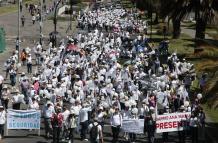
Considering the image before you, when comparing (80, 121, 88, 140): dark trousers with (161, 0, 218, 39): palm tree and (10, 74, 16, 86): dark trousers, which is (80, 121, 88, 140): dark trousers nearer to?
(10, 74, 16, 86): dark trousers

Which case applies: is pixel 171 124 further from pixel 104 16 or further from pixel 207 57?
pixel 104 16

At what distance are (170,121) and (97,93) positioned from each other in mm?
6272

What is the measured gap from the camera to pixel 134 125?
25328 mm

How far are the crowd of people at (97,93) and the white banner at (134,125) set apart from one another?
0.85 ft

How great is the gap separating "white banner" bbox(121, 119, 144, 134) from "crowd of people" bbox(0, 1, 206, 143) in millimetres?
258

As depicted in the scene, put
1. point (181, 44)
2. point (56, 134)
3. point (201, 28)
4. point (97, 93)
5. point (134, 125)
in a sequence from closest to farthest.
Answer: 1. point (56, 134)
2. point (134, 125)
3. point (97, 93)
4. point (201, 28)
5. point (181, 44)

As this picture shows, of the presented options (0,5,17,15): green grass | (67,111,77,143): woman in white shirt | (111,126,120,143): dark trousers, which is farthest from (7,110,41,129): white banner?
(0,5,17,15): green grass

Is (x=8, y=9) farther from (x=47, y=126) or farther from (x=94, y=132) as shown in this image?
(x=94, y=132)

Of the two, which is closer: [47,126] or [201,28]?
[47,126]

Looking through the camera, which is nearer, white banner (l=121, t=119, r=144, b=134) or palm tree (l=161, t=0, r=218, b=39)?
white banner (l=121, t=119, r=144, b=134)

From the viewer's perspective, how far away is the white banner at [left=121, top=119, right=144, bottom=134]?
25281 millimetres

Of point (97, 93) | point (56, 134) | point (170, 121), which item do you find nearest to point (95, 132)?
point (56, 134)

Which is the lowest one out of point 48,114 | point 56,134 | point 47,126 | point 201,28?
point 56,134

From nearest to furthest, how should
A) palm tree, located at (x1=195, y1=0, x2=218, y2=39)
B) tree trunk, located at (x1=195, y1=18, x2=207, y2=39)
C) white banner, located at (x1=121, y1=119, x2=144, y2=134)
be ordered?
white banner, located at (x1=121, y1=119, x2=144, y2=134)
palm tree, located at (x1=195, y1=0, x2=218, y2=39)
tree trunk, located at (x1=195, y1=18, x2=207, y2=39)
